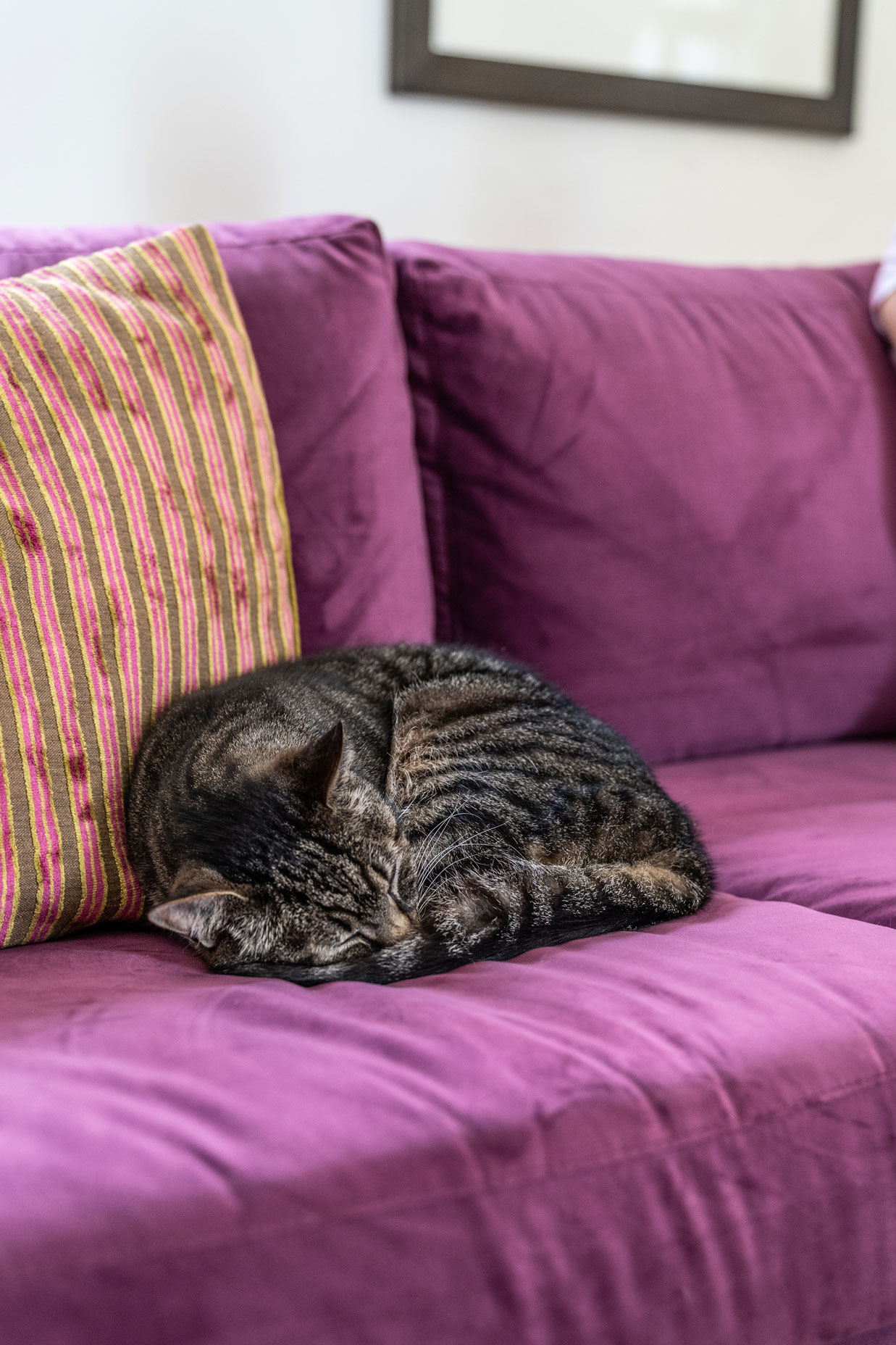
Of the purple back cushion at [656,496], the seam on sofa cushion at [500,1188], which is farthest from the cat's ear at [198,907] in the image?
the purple back cushion at [656,496]

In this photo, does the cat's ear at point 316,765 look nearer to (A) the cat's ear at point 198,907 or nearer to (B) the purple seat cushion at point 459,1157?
(A) the cat's ear at point 198,907

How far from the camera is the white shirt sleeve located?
5.98 ft

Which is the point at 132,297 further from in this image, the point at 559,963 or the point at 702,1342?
the point at 702,1342

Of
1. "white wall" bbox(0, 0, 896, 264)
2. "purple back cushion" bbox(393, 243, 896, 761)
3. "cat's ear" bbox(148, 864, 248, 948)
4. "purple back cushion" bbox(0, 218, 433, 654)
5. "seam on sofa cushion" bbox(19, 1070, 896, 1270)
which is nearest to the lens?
"seam on sofa cushion" bbox(19, 1070, 896, 1270)

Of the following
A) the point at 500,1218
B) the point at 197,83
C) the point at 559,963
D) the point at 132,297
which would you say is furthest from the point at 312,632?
the point at 197,83

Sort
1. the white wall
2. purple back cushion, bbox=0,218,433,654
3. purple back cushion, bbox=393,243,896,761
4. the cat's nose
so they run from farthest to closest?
the white wall, purple back cushion, bbox=393,243,896,761, purple back cushion, bbox=0,218,433,654, the cat's nose

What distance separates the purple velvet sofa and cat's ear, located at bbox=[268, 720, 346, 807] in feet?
0.66

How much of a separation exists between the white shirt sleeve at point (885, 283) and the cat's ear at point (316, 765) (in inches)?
49.0

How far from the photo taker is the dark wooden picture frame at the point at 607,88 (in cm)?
197

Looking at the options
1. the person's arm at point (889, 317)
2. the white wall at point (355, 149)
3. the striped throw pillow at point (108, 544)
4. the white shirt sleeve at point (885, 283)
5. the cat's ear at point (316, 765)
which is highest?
the white wall at point (355, 149)

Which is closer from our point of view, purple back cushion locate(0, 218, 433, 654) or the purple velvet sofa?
the purple velvet sofa

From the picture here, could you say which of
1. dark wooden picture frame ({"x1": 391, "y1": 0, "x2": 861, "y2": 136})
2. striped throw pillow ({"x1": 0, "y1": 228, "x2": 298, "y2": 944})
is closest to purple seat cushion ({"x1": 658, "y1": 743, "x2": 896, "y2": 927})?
striped throw pillow ({"x1": 0, "y1": 228, "x2": 298, "y2": 944})

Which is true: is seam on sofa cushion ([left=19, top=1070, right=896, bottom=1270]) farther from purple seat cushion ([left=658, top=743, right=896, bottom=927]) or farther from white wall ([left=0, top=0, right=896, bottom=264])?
white wall ([left=0, top=0, right=896, bottom=264])

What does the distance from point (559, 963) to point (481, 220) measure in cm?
159
